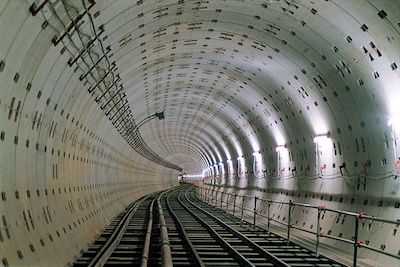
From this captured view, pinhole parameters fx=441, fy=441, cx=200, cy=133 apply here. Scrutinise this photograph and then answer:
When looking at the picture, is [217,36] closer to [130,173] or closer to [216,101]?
[216,101]

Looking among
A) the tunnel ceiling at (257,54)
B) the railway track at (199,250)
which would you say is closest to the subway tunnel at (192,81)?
the tunnel ceiling at (257,54)

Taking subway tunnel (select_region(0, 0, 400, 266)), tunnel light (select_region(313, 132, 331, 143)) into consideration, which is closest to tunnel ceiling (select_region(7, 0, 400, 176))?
subway tunnel (select_region(0, 0, 400, 266))

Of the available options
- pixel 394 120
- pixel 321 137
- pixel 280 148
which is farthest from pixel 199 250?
pixel 280 148

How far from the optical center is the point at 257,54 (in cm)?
1666

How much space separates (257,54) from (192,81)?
7.83 meters

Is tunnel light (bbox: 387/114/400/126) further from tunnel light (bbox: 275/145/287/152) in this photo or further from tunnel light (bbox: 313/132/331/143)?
tunnel light (bbox: 275/145/287/152)

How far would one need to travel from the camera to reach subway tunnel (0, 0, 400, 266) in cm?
796

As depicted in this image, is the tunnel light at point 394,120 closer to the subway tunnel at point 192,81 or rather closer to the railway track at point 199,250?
the subway tunnel at point 192,81

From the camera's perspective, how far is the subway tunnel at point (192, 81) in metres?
7.96

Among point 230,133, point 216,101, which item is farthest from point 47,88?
point 230,133

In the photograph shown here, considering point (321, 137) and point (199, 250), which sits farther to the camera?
point (321, 137)

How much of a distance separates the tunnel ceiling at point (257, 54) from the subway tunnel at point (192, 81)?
0.05m

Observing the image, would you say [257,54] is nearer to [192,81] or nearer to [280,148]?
[280,148]

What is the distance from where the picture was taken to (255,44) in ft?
→ 51.8
